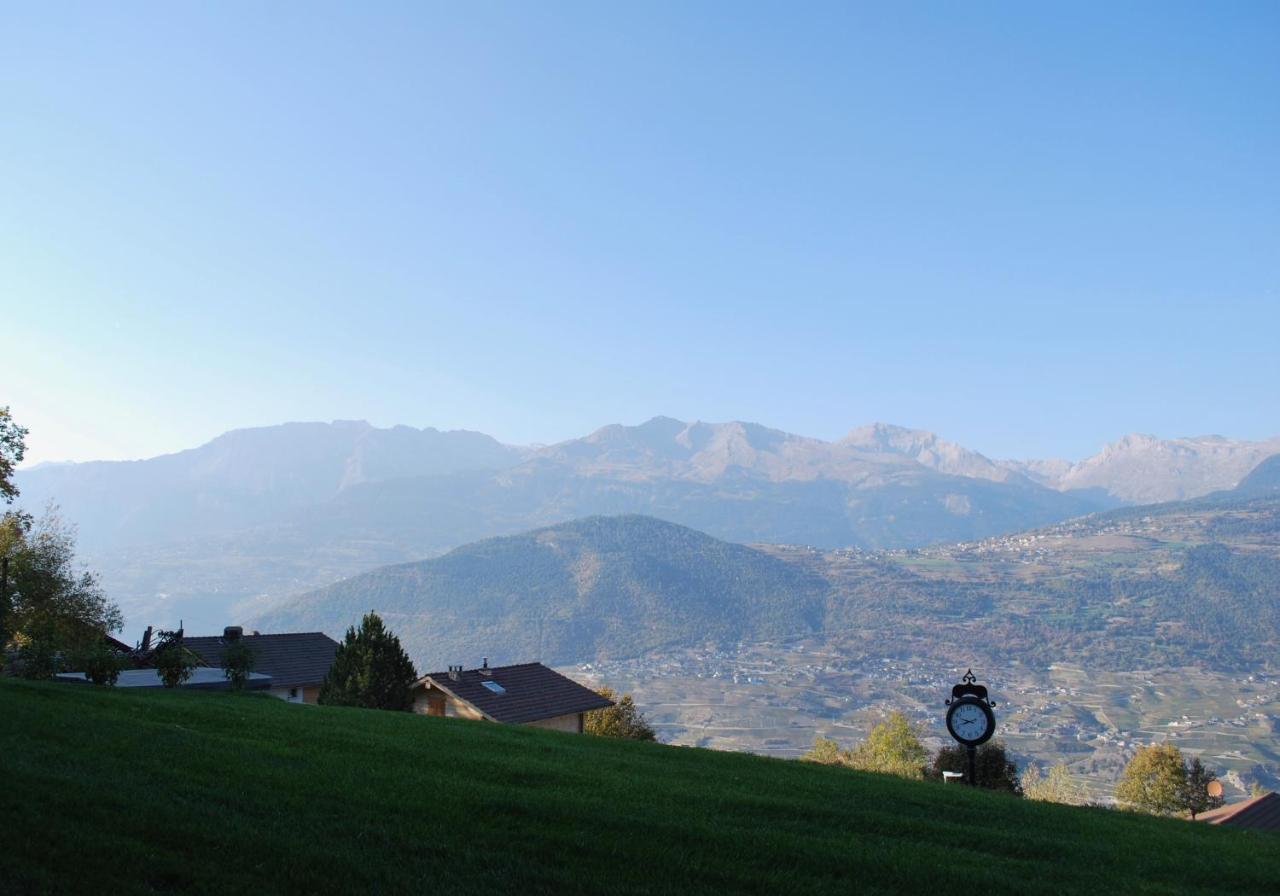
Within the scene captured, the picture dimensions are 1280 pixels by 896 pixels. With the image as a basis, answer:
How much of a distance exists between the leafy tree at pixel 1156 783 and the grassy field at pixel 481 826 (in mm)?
39895

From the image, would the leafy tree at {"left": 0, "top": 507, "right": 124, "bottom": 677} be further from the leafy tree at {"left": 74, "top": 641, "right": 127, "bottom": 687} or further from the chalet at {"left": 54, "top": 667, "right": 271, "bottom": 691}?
the leafy tree at {"left": 74, "top": 641, "right": 127, "bottom": 687}

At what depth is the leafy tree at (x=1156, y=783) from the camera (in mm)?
51031

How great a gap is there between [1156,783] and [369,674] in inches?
1670

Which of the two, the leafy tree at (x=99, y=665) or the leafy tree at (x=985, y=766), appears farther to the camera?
the leafy tree at (x=985, y=766)

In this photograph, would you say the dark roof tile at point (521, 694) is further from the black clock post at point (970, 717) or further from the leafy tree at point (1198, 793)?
the leafy tree at point (1198, 793)

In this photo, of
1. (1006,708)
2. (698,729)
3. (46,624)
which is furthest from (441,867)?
(1006,708)

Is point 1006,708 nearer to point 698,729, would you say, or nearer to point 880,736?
point 698,729

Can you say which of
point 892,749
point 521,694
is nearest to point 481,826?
point 521,694

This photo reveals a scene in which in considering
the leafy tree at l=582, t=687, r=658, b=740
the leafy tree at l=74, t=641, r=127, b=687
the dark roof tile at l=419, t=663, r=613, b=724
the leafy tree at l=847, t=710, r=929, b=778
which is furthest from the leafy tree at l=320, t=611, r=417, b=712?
the leafy tree at l=847, t=710, r=929, b=778

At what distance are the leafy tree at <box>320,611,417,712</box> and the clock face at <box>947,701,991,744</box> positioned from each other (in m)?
25.5

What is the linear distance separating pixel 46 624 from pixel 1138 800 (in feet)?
180

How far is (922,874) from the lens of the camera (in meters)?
10.4

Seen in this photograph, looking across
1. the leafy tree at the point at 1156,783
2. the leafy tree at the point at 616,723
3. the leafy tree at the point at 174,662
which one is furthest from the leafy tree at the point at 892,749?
the leafy tree at the point at 174,662

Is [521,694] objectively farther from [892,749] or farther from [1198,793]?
[1198,793]
